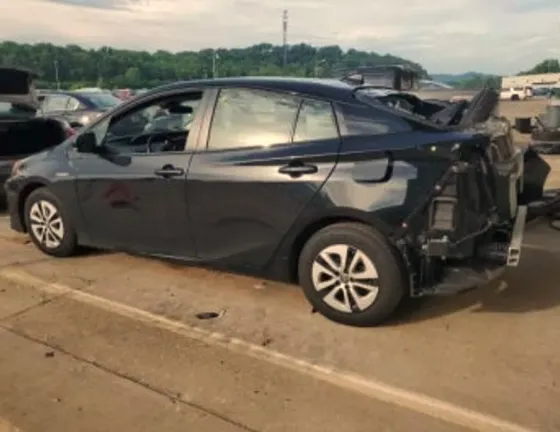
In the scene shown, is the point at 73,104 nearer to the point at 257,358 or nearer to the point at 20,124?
the point at 20,124

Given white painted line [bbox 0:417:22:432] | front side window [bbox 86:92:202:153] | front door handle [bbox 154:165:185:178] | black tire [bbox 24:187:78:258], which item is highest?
front side window [bbox 86:92:202:153]

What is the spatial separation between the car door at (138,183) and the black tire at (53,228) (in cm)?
27

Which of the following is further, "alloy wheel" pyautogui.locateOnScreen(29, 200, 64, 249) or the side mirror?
"alloy wheel" pyautogui.locateOnScreen(29, 200, 64, 249)

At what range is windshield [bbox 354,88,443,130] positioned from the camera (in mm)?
3955

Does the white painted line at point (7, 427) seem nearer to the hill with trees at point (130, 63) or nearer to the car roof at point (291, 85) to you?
the car roof at point (291, 85)

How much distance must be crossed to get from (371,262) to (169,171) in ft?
5.54

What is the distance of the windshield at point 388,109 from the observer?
3.96 meters

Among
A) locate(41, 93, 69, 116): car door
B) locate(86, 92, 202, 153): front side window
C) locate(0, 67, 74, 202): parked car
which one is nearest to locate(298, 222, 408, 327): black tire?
locate(86, 92, 202, 153): front side window

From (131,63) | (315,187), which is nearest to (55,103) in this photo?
(315,187)

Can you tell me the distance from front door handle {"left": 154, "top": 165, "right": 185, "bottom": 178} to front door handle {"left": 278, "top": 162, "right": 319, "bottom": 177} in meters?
0.84

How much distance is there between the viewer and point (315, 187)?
4121 millimetres

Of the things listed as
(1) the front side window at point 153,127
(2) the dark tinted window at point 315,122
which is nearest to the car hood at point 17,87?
(1) the front side window at point 153,127

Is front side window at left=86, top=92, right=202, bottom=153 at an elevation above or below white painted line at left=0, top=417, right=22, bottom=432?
above

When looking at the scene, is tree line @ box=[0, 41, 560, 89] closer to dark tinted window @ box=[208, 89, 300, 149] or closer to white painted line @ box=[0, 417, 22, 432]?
dark tinted window @ box=[208, 89, 300, 149]
